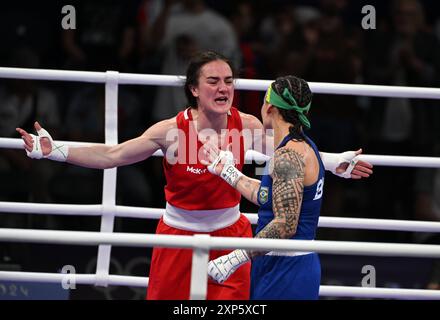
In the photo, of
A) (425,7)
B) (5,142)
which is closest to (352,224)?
(5,142)

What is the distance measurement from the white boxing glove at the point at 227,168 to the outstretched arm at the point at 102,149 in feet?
1.23

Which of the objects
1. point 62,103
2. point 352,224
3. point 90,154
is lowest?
point 352,224

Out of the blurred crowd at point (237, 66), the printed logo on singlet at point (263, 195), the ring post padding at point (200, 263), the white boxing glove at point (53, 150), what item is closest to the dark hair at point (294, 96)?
the printed logo on singlet at point (263, 195)

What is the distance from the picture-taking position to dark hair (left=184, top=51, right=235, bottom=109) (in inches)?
180

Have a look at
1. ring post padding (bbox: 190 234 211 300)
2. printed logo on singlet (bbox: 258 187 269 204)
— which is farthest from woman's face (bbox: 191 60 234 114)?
ring post padding (bbox: 190 234 211 300)

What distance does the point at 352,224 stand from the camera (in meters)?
5.16

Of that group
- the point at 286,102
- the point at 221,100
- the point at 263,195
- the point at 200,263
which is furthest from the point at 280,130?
the point at 200,263

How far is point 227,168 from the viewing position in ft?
13.9

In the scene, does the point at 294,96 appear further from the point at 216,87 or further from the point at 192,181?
the point at 192,181

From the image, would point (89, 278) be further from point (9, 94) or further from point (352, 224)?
point (9, 94)

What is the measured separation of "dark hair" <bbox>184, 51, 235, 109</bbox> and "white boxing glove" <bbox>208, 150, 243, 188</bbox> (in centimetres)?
45

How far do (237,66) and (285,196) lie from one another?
3.10m

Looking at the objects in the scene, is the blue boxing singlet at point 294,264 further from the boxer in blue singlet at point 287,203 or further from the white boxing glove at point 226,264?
the white boxing glove at point 226,264
